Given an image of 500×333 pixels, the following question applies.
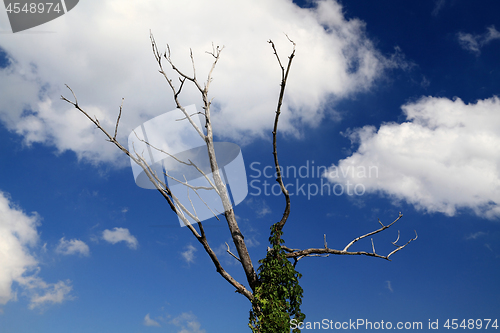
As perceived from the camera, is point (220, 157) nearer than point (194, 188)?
No

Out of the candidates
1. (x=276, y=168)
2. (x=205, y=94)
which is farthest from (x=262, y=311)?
(x=205, y=94)

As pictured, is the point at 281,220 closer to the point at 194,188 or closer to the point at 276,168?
the point at 276,168

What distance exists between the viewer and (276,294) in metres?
6.69

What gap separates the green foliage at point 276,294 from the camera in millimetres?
6414

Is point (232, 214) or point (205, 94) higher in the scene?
point (205, 94)

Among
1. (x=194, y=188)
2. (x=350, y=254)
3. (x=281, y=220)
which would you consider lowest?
(x=350, y=254)

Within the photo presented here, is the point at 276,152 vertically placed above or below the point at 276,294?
above

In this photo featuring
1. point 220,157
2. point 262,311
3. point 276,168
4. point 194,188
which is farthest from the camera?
point 220,157

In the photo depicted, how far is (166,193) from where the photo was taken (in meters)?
7.28

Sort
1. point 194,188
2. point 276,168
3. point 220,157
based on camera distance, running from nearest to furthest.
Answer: point 276,168
point 194,188
point 220,157

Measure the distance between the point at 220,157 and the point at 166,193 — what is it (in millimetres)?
1658

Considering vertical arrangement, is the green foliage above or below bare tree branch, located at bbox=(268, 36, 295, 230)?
below

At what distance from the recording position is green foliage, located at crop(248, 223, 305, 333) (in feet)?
21.0

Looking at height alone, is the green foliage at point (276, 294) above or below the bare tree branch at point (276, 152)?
below
